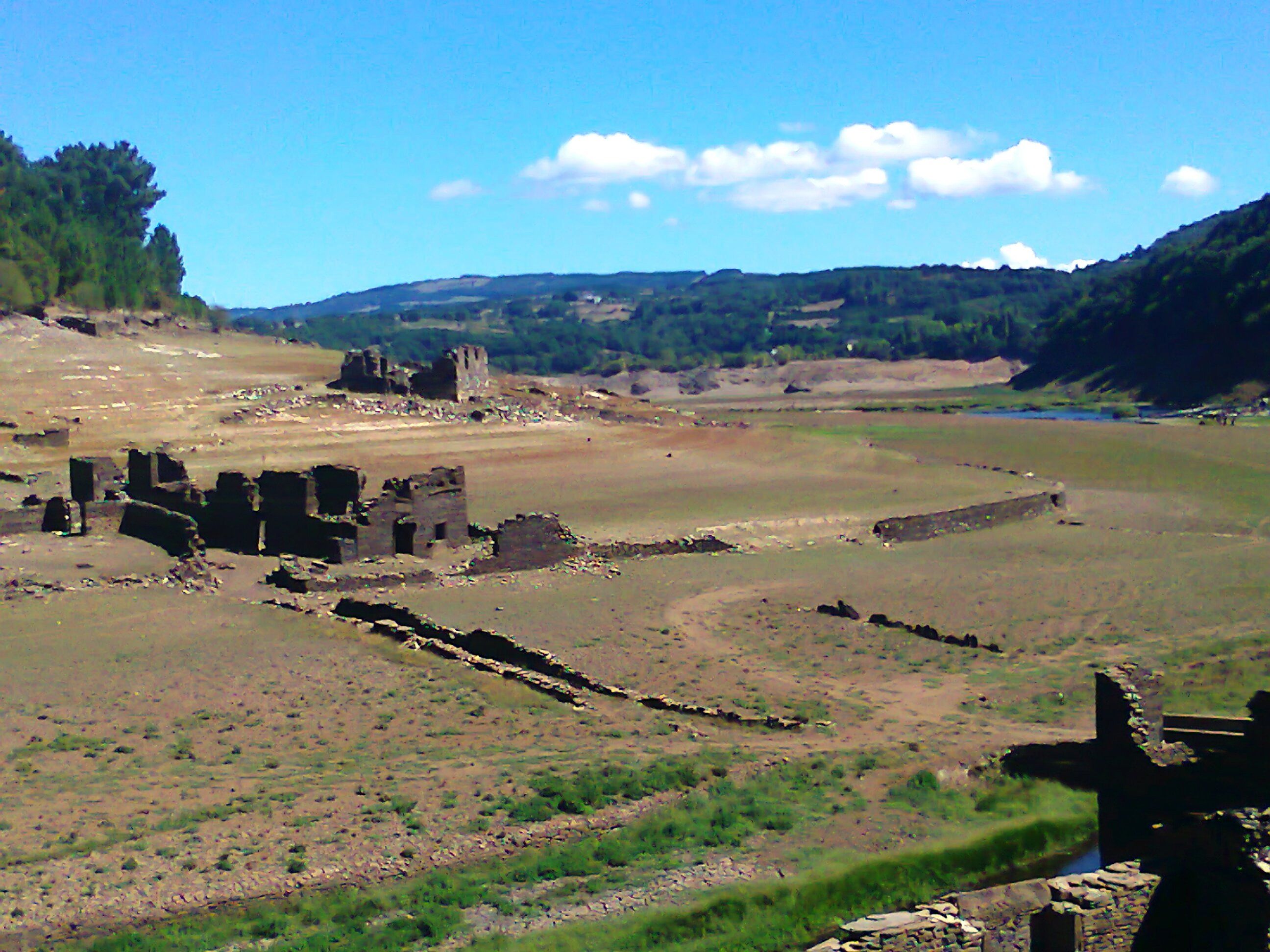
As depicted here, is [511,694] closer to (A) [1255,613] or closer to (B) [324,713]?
(B) [324,713]

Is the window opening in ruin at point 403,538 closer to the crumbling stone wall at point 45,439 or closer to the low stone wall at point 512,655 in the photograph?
the low stone wall at point 512,655

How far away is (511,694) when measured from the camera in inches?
821

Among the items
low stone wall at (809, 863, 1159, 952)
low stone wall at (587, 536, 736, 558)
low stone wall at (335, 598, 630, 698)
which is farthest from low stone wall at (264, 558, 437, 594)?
low stone wall at (809, 863, 1159, 952)

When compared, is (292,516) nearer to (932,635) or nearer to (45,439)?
(932,635)

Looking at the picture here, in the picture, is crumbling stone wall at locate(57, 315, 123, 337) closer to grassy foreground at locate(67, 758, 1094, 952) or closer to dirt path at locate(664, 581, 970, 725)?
dirt path at locate(664, 581, 970, 725)

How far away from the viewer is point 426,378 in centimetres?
7194

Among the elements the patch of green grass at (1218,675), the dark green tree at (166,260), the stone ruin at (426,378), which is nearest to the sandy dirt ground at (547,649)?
the patch of green grass at (1218,675)

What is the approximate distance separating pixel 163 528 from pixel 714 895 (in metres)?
21.4

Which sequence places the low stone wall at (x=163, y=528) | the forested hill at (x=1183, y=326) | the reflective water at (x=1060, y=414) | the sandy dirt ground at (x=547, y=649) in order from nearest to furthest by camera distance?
the sandy dirt ground at (x=547, y=649) < the low stone wall at (x=163, y=528) < the reflective water at (x=1060, y=414) < the forested hill at (x=1183, y=326)

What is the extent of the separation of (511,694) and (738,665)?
183 inches

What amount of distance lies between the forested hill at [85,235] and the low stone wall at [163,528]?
5947 centimetres

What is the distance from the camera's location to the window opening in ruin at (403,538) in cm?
3216

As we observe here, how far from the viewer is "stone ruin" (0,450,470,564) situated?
104 ft

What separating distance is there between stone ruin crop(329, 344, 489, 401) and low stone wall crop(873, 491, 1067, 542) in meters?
33.2
